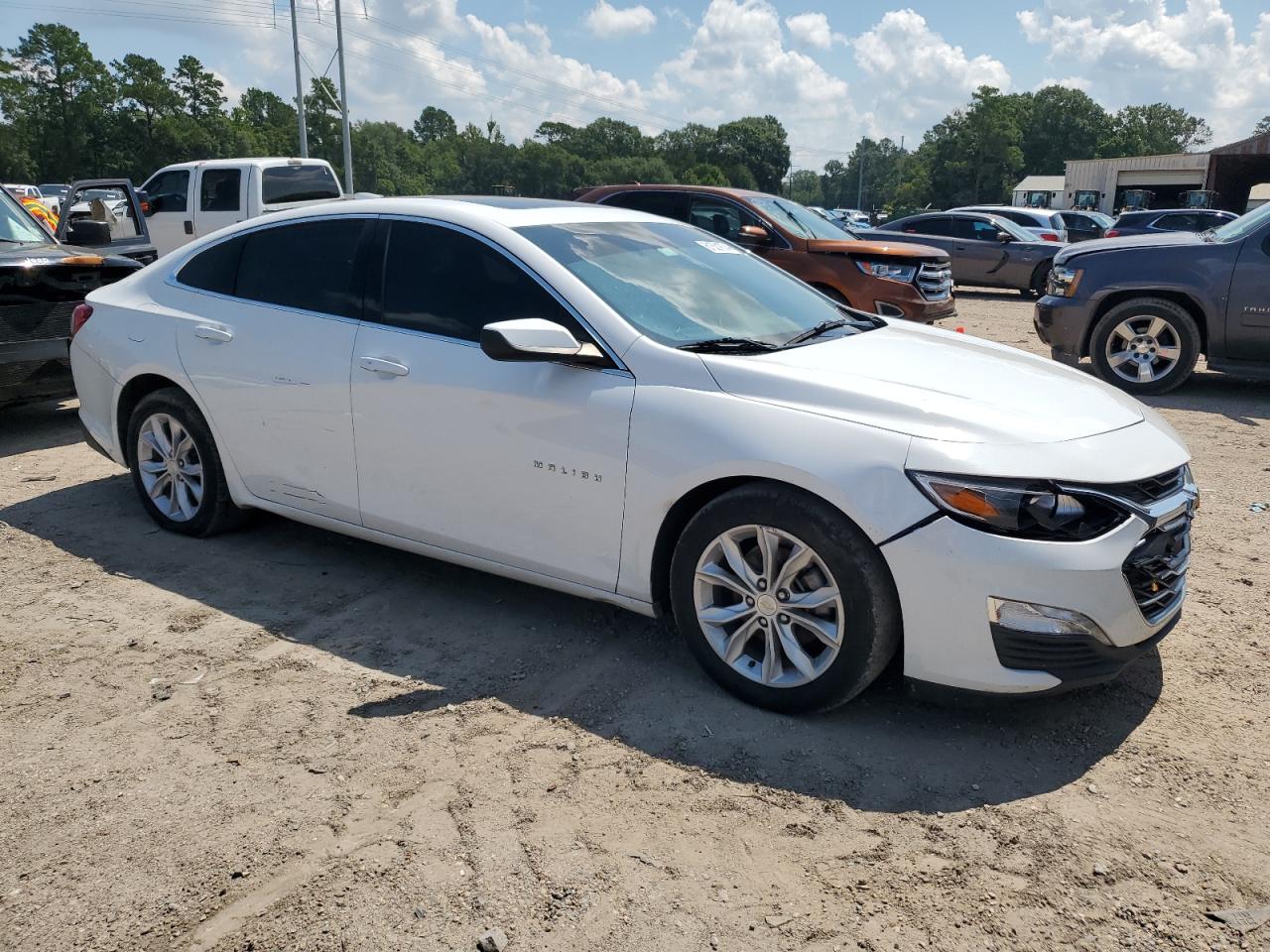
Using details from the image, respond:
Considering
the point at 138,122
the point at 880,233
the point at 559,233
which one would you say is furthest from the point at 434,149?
the point at 559,233

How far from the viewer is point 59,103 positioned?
253 ft

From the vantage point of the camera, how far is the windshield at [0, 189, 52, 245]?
7621mm

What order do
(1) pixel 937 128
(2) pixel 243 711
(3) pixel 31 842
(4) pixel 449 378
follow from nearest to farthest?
(3) pixel 31 842 < (2) pixel 243 711 < (4) pixel 449 378 < (1) pixel 937 128

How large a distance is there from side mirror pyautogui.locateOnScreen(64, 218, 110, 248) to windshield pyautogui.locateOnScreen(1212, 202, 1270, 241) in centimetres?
931

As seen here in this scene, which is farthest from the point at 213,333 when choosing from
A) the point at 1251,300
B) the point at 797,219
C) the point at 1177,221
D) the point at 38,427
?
the point at 1177,221

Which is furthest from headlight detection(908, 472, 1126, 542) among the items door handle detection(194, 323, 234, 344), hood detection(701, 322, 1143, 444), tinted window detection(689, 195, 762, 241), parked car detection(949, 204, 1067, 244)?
parked car detection(949, 204, 1067, 244)

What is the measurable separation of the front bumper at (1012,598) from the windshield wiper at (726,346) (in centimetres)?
99

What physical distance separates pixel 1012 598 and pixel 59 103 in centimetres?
9179

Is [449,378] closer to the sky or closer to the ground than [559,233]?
closer to the ground

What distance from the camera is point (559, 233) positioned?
4.04 meters

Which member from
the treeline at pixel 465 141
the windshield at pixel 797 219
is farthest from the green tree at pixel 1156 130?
the windshield at pixel 797 219

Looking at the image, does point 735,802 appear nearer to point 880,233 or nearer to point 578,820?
point 578,820

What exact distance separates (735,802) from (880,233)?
16.4 meters

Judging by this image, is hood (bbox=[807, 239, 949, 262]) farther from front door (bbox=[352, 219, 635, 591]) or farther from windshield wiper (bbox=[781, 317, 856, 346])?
front door (bbox=[352, 219, 635, 591])
